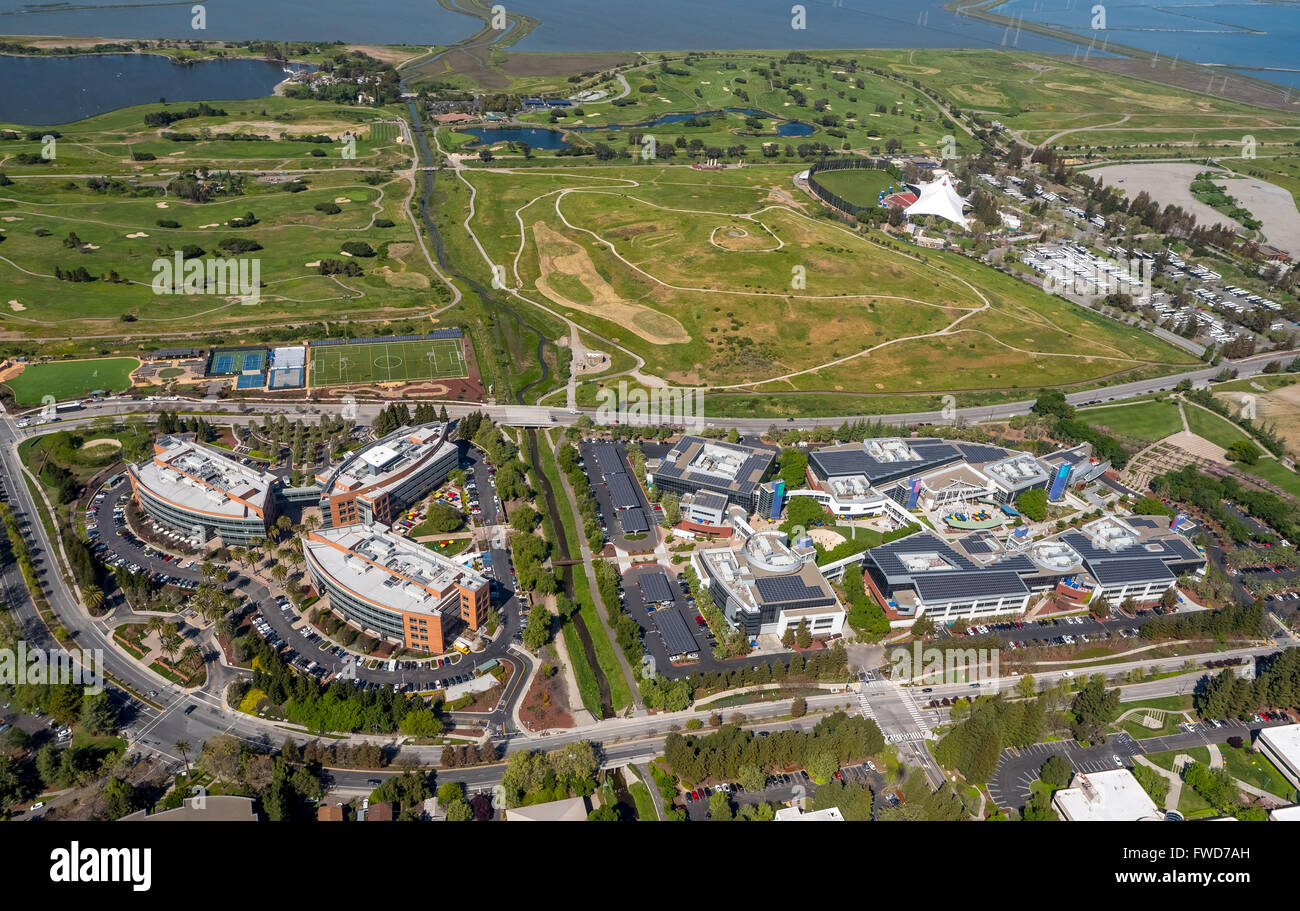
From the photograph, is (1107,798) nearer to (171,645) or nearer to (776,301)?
(171,645)

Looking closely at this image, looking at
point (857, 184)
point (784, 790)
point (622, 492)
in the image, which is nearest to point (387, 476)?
point (622, 492)

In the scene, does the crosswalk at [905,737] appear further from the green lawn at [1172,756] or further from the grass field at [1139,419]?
the grass field at [1139,419]

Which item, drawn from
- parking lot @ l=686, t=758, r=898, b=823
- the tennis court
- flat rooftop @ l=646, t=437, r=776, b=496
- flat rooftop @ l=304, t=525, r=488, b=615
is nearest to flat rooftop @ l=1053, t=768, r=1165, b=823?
parking lot @ l=686, t=758, r=898, b=823

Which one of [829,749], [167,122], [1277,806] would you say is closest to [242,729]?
[829,749]

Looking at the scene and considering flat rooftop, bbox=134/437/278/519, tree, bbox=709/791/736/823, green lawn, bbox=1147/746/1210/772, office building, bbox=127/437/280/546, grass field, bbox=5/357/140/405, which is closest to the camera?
tree, bbox=709/791/736/823

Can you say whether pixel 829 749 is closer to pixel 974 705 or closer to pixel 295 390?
pixel 974 705

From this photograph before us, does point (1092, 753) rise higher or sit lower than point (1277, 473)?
lower

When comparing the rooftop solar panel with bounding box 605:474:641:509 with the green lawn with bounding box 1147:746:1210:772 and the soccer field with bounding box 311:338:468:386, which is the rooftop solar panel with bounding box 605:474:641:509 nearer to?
the soccer field with bounding box 311:338:468:386
